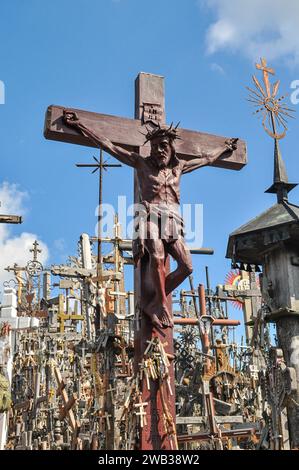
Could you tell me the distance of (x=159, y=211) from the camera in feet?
18.1

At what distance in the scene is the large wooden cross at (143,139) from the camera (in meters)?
5.02

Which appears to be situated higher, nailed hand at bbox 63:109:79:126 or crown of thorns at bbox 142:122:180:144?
nailed hand at bbox 63:109:79:126

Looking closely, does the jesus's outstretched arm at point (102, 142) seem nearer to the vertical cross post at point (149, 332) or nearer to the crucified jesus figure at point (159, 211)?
the crucified jesus figure at point (159, 211)

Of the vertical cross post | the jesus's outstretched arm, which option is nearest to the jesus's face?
the jesus's outstretched arm

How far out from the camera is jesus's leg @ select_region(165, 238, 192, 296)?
213 inches

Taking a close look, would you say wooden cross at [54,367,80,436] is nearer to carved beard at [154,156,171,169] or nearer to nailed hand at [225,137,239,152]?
carved beard at [154,156,171,169]

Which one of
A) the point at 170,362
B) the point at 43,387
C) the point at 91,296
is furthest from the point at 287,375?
the point at 43,387

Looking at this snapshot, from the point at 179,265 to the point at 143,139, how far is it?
5.02ft

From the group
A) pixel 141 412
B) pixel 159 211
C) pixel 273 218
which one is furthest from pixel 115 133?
pixel 273 218

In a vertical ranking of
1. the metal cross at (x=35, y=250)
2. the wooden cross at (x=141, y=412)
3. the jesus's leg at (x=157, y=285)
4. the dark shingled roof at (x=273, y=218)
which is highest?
the metal cross at (x=35, y=250)

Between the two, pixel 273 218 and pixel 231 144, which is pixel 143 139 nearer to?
pixel 231 144

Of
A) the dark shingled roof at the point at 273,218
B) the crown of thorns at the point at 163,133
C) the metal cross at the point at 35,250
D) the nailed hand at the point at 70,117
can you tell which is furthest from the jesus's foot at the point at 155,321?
the metal cross at the point at 35,250

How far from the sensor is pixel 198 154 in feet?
21.1

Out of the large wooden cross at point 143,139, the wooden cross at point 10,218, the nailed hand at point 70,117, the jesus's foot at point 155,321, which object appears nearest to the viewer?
the large wooden cross at point 143,139
